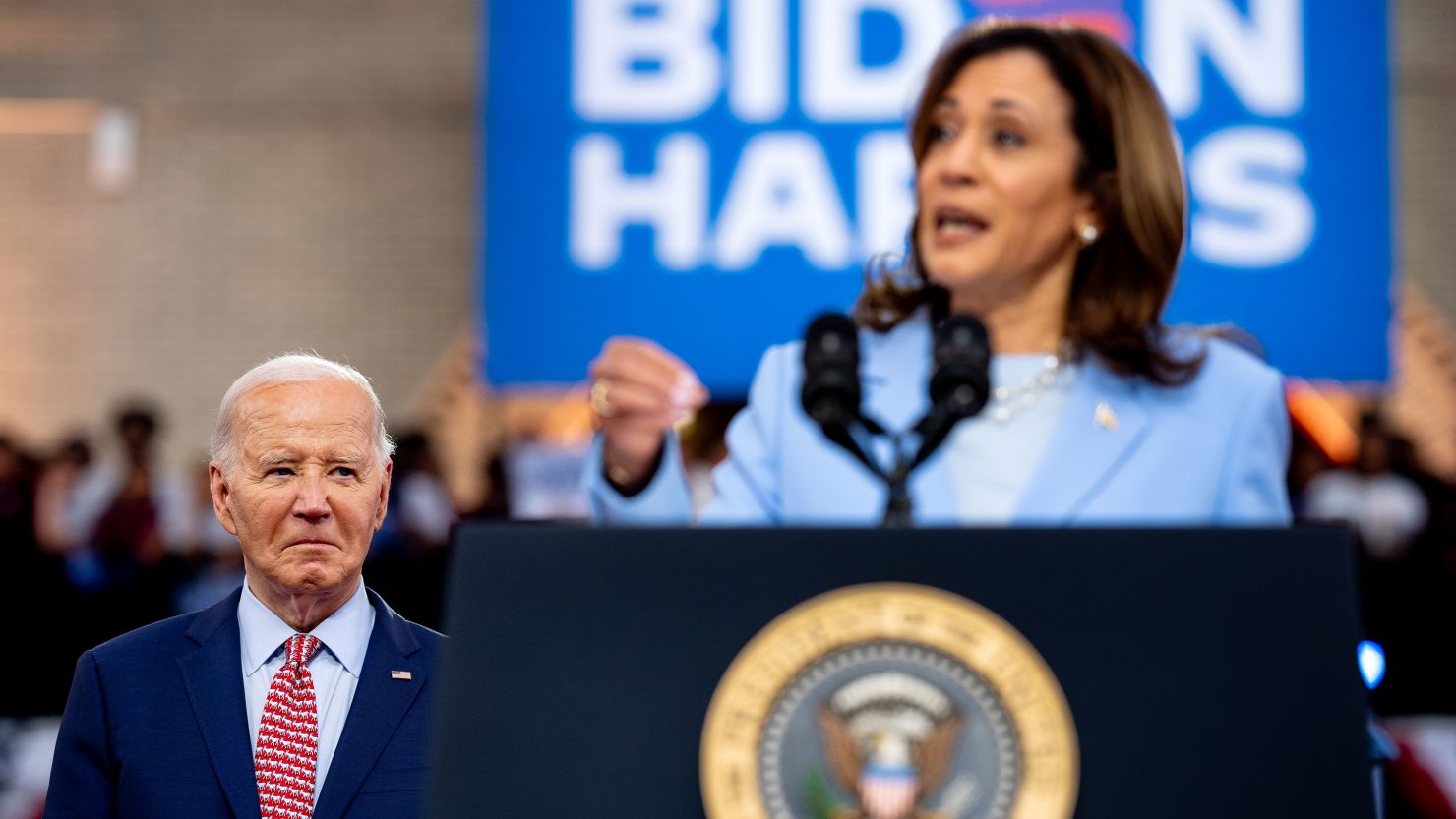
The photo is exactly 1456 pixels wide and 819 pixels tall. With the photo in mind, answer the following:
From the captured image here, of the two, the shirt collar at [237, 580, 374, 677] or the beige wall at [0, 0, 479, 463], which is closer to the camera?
the shirt collar at [237, 580, 374, 677]

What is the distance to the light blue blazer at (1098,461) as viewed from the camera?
65.0 inches

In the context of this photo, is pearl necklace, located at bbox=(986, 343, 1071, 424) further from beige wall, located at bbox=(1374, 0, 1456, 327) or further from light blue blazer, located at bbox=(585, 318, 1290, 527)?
beige wall, located at bbox=(1374, 0, 1456, 327)

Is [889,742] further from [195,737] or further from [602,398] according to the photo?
[195,737]

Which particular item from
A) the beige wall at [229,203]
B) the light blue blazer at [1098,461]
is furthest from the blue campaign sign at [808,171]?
the light blue blazer at [1098,461]

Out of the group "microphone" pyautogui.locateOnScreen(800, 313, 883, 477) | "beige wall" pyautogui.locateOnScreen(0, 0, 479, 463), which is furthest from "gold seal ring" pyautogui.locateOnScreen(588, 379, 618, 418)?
"beige wall" pyautogui.locateOnScreen(0, 0, 479, 463)

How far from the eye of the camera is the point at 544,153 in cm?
769

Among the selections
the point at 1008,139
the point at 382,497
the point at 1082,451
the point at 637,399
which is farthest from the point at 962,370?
the point at 1008,139

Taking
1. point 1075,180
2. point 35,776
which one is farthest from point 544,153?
point 1075,180

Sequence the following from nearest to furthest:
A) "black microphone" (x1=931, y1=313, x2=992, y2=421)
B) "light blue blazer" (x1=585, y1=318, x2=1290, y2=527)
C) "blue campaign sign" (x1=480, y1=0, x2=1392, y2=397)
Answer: "black microphone" (x1=931, y1=313, x2=992, y2=421) < "light blue blazer" (x1=585, y1=318, x2=1290, y2=527) < "blue campaign sign" (x1=480, y1=0, x2=1392, y2=397)

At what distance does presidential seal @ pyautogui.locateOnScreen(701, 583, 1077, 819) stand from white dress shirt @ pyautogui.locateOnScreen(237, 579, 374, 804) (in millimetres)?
448

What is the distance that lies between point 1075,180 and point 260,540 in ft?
3.36

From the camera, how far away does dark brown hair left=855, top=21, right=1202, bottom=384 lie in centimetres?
188

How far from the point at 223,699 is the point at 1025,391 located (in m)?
0.92

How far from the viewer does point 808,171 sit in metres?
7.43
